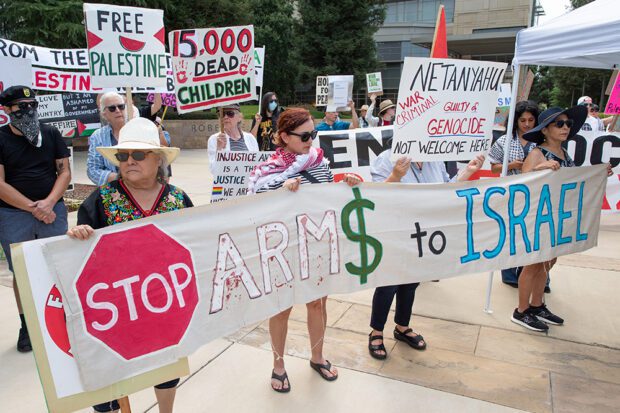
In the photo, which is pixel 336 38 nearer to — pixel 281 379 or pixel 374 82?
pixel 374 82

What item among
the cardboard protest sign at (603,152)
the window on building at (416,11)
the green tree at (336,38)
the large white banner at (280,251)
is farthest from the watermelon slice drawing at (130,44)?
the window on building at (416,11)

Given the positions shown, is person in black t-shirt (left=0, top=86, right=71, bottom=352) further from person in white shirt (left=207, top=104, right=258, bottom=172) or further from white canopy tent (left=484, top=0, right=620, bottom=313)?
white canopy tent (left=484, top=0, right=620, bottom=313)

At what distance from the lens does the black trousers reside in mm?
3271

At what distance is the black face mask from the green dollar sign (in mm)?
2346

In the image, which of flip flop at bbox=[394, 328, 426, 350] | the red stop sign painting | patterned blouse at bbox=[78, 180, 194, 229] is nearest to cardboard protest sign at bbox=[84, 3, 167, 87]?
patterned blouse at bbox=[78, 180, 194, 229]

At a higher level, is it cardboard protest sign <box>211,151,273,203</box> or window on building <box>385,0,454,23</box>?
window on building <box>385,0,454,23</box>

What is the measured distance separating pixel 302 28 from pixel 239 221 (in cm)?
3171

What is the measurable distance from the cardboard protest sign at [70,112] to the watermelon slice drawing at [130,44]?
4407 mm

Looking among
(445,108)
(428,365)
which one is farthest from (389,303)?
(445,108)

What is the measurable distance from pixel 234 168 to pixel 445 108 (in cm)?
214

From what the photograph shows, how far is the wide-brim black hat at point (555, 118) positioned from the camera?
3.47m

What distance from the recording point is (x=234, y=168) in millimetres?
4527

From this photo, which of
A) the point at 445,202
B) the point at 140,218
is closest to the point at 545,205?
the point at 445,202

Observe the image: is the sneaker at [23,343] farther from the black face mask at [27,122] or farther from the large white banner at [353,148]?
the large white banner at [353,148]
